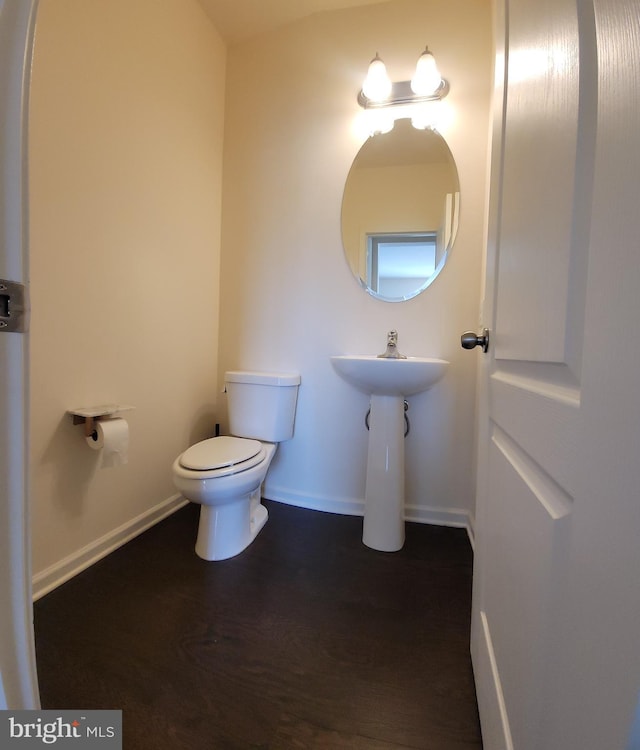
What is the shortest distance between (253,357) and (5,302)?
159 centimetres

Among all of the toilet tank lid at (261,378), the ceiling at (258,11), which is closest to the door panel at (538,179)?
the toilet tank lid at (261,378)

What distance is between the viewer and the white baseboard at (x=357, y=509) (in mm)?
1671

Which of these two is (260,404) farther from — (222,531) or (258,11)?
(258,11)

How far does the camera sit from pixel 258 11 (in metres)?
1.73

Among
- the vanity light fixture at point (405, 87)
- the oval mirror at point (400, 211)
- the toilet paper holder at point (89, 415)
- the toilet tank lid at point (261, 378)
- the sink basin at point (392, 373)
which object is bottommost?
the toilet paper holder at point (89, 415)

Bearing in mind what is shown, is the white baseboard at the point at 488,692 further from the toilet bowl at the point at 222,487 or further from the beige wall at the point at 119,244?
the beige wall at the point at 119,244

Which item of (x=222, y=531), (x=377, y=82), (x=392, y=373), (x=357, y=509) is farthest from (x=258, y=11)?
(x=357, y=509)

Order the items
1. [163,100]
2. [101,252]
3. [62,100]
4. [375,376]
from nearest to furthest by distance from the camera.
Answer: [62,100] → [101,252] → [375,376] → [163,100]

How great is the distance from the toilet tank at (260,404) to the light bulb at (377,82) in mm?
1460

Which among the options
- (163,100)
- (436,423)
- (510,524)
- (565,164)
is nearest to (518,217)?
(565,164)

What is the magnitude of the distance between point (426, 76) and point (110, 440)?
209 centimetres

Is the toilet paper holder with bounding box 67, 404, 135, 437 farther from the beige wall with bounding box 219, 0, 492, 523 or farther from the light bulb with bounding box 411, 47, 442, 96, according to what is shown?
the light bulb with bounding box 411, 47, 442, 96

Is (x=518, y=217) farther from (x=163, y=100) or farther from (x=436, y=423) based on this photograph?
(x=163, y=100)

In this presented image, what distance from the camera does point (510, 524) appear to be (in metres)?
0.60
